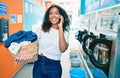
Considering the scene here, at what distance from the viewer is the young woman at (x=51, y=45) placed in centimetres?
201

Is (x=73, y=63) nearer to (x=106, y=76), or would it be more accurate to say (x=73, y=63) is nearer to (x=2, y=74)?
(x=2, y=74)

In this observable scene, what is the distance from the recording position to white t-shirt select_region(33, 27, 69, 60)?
2.02m

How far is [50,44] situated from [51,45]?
0.7 inches

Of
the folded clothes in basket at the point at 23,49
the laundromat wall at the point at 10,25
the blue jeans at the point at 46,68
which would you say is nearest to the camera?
the folded clothes in basket at the point at 23,49

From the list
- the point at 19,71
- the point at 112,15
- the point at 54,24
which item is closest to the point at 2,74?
the point at 19,71

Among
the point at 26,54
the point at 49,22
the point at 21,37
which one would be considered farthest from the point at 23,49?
the point at 49,22

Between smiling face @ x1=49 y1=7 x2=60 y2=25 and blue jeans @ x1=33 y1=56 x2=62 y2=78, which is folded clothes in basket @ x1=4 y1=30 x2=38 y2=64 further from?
smiling face @ x1=49 y1=7 x2=60 y2=25

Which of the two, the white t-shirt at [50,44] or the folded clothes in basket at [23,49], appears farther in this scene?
the white t-shirt at [50,44]

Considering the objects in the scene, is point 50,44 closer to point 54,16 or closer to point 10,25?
point 54,16

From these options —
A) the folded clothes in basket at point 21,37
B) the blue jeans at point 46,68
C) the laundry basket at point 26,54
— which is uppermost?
the folded clothes in basket at point 21,37

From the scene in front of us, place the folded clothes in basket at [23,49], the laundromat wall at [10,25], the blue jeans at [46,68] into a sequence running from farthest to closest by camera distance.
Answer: the laundromat wall at [10,25], the blue jeans at [46,68], the folded clothes in basket at [23,49]

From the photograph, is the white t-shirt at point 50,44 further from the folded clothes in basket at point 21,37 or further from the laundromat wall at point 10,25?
the laundromat wall at point 10,25

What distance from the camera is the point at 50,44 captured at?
202cm

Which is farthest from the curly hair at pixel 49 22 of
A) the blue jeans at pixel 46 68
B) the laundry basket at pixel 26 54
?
the blue jeans at pixel 46 68
